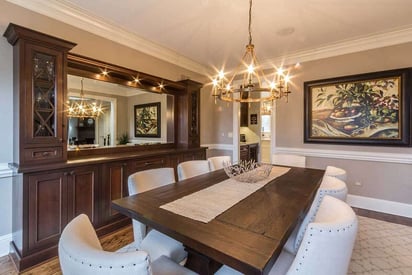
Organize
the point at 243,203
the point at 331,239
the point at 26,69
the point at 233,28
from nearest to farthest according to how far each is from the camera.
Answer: the point at 331,239, the point at 243,203, the point at 26,69, the point at 233,28

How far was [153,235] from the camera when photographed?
5.18ft

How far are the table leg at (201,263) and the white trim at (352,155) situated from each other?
3.15 meters

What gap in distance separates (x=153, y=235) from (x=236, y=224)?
75 centimetres

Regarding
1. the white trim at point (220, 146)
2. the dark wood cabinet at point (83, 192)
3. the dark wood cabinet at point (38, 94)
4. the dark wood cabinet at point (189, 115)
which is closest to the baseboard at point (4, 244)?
the dark wood cabinet at point (83, 192)

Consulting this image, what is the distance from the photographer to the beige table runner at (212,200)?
51.5 inches

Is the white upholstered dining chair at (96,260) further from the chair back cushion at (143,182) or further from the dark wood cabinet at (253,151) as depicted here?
the dark wood cabinet at (253,151)

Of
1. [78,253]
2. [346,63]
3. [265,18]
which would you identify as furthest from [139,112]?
[346,63]

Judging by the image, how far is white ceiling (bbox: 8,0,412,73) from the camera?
8.01 feet

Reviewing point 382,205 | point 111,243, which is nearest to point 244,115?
point 382,205

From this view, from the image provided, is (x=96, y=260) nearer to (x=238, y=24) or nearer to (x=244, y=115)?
(x=238, y=24)

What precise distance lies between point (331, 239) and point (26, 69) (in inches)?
107

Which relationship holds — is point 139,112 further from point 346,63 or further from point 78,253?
point 346,63

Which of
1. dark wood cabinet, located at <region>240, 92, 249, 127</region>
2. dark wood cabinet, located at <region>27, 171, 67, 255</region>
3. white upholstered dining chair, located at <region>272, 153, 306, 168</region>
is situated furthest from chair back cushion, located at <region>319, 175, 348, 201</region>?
dark wood cabinet, located at <region>240, 92, 249, 127</region>

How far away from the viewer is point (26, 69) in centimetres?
197
